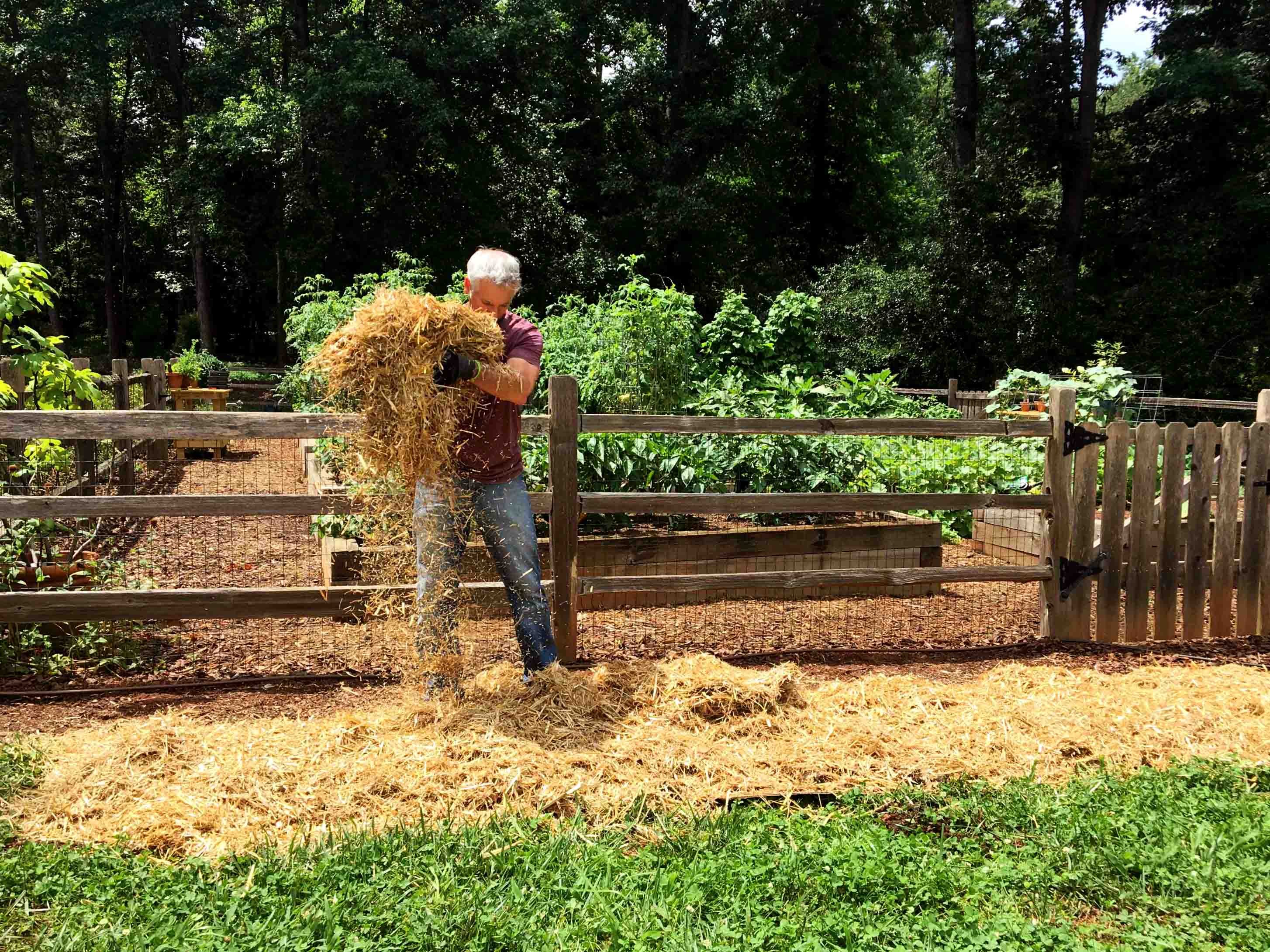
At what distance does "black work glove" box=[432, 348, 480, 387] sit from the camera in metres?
4.01

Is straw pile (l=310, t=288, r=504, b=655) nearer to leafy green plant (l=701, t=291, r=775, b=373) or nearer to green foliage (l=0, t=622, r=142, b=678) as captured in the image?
green foliage (l=0, t=622, r=142, b=678)

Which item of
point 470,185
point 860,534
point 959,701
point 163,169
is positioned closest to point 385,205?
point 470,185

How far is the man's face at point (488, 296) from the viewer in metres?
4.24

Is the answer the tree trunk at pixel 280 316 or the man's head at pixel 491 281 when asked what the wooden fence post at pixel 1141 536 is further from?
the tree trunk at pixel 280 316

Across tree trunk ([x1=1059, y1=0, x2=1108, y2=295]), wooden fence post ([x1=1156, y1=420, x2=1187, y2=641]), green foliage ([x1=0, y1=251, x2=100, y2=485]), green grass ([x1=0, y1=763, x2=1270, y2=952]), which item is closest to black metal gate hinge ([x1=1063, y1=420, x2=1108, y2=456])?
wooden fence post ([x1=1156, y1=420, x2=1187, y2=641])

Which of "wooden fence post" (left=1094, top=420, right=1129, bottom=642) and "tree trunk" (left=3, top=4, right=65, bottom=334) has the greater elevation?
"tree trunk" (left=3, top=4, right=65, bottom=334)

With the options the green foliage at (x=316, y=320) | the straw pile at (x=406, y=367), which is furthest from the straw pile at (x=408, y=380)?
the green foliage at (x=316, y=320)

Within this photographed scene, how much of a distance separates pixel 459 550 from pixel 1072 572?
141 inches

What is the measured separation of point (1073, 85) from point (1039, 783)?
90.9ft

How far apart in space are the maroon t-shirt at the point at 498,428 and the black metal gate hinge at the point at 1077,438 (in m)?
3.23

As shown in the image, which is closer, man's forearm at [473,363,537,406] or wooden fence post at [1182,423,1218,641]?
man's forearm at [473,363,537,406]

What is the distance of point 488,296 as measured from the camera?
4258 mm

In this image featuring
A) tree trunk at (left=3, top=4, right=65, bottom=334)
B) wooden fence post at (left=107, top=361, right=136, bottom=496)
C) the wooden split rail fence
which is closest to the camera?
the wooden split rail fence

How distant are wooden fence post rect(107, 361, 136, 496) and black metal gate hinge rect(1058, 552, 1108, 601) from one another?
7.78 metres
